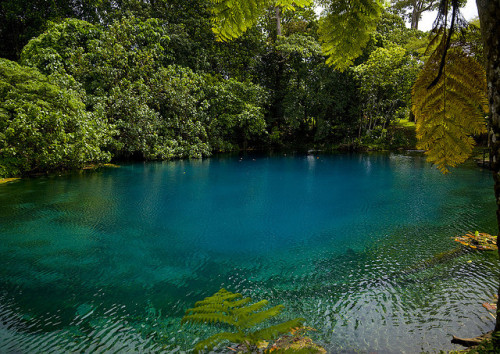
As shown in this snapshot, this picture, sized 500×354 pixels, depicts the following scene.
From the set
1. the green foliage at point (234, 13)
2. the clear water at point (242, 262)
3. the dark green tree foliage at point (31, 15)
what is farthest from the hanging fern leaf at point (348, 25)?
the dark green tree foliage at point (31, 15)

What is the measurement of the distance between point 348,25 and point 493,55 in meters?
0.81

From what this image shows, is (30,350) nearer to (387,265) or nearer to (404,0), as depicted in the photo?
(387,265)

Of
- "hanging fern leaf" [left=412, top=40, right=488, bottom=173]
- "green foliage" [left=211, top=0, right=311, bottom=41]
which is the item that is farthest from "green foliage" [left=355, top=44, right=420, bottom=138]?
"hanging fern leaf" [left=412, top=40, right=488, bottom=173]

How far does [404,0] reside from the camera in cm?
2228

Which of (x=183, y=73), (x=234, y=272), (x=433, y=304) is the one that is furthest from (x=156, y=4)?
(x=433, y=304)

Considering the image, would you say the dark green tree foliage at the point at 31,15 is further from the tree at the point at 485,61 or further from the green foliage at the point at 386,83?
the tree at the point at 485,61

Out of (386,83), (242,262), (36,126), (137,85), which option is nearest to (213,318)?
(242,262)

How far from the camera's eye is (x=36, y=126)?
10938 mm

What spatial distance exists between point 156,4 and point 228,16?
2561 cm

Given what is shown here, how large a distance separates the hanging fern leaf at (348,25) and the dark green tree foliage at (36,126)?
41.3ft

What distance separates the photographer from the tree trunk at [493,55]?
1030 millimetres

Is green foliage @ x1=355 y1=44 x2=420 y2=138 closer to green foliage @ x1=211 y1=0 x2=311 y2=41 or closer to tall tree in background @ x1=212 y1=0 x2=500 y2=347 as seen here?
tall tree in background @ x1=212 y1=0 x2=500 y2=347

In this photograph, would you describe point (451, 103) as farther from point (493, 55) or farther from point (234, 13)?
point (234, 13)

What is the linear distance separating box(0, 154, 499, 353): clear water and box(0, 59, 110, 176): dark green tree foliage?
1814 millimetres
